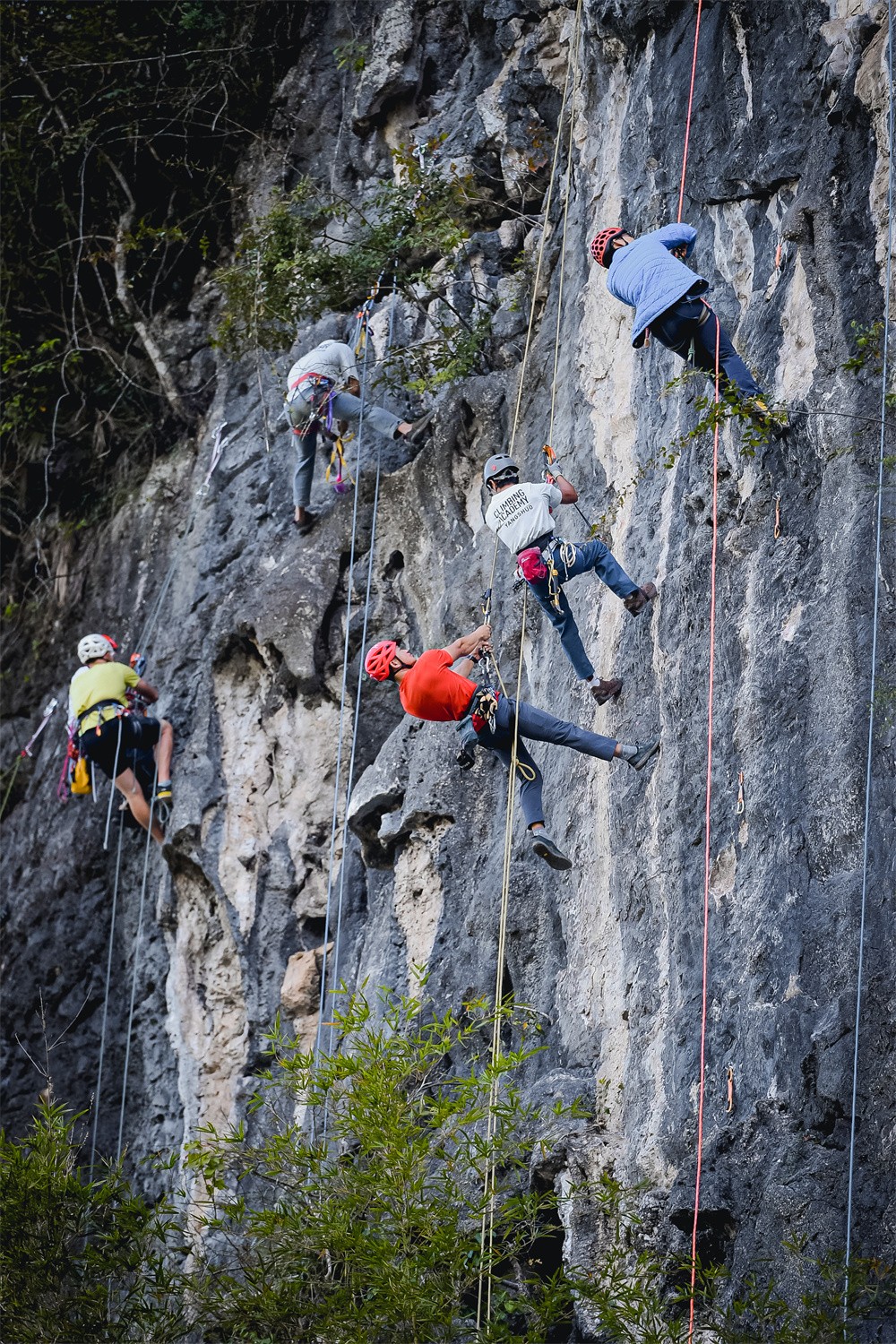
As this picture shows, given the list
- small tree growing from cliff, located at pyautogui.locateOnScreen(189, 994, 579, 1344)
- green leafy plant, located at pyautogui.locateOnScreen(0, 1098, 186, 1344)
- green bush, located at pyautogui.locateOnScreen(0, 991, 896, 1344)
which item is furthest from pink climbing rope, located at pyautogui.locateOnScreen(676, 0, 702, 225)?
green leafy plant, located at pyautogui.locateOnScreen(0, 1098, 186, 1344)

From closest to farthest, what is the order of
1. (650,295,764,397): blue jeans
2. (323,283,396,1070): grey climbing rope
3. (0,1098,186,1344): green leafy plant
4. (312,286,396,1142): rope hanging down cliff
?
(0,1098,186,1344): green leafy plant → (650,295,764,397): blue jeans → (323,283,396,1070): grey climbing rope → (312,286,396,1142): rope hanging down cliff

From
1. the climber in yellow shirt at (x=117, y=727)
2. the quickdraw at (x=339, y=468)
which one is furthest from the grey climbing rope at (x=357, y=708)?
the climber in yellow shirt at (x=117, y=727)

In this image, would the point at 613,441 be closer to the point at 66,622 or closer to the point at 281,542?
the point at 281,542

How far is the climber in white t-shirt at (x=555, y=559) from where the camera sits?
8156 mm

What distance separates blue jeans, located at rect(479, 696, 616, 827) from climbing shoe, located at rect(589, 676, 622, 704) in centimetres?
22

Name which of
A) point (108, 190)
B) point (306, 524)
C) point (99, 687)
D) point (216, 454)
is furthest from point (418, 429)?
point (108, 190)

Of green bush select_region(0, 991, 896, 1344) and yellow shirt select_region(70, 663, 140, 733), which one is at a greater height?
yellow shirt select_region(70, 663, 140, 733)

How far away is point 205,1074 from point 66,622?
4554mm

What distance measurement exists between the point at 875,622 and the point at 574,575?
6.21 ft

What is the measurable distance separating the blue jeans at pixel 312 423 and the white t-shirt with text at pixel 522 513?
2.63 m

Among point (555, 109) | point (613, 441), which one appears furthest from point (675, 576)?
point (555, 109)

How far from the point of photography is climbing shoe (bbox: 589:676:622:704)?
27.1 ft

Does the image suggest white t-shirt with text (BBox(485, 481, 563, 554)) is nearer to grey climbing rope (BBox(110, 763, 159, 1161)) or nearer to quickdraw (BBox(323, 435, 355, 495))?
quickdraw (BBox(323, 435, 355, 495))

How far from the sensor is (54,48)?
14125 mm
